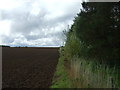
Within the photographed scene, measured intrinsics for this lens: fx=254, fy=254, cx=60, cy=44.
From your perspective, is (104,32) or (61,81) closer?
(61,81)

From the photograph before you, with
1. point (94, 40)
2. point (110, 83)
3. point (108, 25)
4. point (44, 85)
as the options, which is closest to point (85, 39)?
point (94, 40)

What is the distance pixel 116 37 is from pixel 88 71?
13.8ft

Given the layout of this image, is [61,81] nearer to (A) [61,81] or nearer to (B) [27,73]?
(A) [61,81]

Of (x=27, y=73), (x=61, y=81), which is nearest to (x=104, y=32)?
(x=61, y=81)

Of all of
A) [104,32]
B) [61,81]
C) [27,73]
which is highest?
[104,32]

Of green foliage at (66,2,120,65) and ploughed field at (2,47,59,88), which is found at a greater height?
green foliage at (66,2,120,65)

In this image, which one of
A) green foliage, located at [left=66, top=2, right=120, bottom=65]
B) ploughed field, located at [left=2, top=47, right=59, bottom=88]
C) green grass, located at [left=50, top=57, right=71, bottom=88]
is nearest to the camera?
green grass, located at [left=50, top=57, right=71, bottom=88]

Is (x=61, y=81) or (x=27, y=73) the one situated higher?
(x=27, y=73)

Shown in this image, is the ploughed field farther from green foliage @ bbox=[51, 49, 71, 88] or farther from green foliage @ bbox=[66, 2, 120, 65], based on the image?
green foliage @ bbox=[66, 2, 120, 65]

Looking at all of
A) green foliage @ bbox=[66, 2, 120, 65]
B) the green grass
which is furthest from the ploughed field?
green foliage @ bbox=[66, 2, 120, 65]

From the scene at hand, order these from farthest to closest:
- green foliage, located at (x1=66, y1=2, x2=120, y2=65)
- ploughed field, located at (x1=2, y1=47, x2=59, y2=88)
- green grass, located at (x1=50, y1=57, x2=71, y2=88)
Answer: green foliage, located at (x1=66, y1=2, x2=120, y2=65), ploughed field, located at (x1=2, y1=47, x2=59, y2=88), green grass, located at (x1=50, y1=57, x2=71, y2=88)

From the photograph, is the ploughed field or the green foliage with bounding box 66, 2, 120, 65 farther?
the green foliage with bounding box 66, 2, 120, 65

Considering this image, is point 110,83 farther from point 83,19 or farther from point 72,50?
point 72,50

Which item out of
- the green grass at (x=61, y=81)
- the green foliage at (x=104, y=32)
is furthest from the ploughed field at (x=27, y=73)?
the green foliage at (x=104, y=32)
